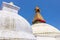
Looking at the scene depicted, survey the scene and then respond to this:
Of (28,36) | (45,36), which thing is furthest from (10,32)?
(45,36)

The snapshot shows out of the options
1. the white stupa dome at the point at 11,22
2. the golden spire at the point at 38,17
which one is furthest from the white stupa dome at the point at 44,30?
the white stupa dome at the point at 11,22

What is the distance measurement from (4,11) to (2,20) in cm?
66

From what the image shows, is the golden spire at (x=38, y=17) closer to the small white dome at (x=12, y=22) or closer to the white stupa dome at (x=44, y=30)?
the white stupa dome at (x=44, y=30)

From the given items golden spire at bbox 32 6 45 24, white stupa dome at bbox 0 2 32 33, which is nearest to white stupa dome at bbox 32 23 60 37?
golden spire at bbox 32 6 45 24

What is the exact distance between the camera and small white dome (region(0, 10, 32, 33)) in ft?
26.8

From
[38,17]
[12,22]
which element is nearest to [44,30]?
[38,17]

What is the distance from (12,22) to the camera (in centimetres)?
823

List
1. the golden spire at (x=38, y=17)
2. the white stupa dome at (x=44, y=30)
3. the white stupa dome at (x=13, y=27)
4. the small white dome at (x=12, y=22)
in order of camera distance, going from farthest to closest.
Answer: the golden spire at (x=38, y=17) → the white stupa dome at (x=44, y=30) → the small white dome at (x=12, y=22) → the white stupa dome at (x=13, y=27)

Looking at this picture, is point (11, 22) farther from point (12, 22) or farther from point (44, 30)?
point (44, 30)

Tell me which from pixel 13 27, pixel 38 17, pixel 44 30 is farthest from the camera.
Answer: pixel 38 17

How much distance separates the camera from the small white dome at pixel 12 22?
8.18 meters

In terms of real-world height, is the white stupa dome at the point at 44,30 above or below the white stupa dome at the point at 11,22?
above

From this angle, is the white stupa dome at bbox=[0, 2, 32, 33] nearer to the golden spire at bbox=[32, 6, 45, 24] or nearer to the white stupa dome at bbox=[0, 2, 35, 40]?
the white stupa dome at bbox=[0, 2, 35, 40]

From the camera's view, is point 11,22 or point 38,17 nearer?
point 11,22
